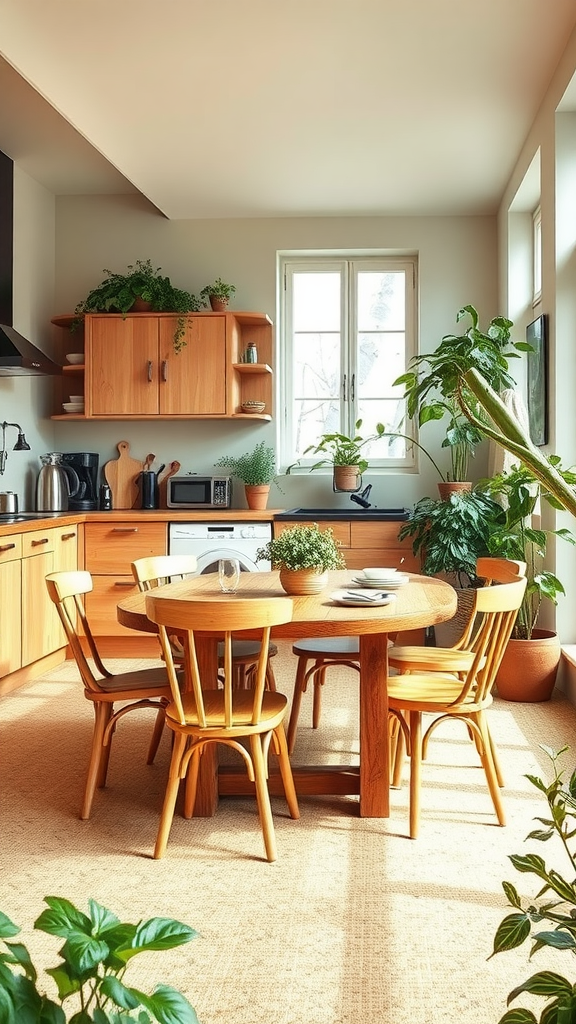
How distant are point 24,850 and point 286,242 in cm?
475

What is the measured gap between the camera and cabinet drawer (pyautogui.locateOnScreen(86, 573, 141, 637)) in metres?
5.78

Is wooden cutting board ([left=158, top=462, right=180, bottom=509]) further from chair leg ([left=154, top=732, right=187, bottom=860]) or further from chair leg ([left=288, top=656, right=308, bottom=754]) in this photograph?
chair leg ([left=154, top=732, right=187, bottom=860])

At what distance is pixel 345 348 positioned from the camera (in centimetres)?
660

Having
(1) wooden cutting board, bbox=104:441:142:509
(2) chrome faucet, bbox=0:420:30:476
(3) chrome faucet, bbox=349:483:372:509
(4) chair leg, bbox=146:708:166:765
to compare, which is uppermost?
(2) chrome faucet, bbox=0:420:30:476

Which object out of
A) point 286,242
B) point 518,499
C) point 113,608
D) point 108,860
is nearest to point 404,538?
point 518,499

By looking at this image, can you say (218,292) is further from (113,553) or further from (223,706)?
(223,706)

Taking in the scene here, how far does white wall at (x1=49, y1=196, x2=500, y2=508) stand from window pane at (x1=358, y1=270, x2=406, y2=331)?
0.20 metres

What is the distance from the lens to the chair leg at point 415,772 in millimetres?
2896

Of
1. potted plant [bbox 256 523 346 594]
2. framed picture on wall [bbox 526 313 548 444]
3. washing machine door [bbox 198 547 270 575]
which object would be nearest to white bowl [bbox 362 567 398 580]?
potted plant [bbox 256 523 346 594]

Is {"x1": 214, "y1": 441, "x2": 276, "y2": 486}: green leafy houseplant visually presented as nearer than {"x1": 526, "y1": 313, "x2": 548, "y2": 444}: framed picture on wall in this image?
No

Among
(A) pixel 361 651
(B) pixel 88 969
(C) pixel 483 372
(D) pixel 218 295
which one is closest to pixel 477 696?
(A) pixel 361 651

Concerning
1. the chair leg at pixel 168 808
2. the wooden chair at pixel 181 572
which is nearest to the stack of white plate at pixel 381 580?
the wooden chair at pixel 181 572

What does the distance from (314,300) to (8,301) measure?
2230mm

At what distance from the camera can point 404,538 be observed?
224 inches
